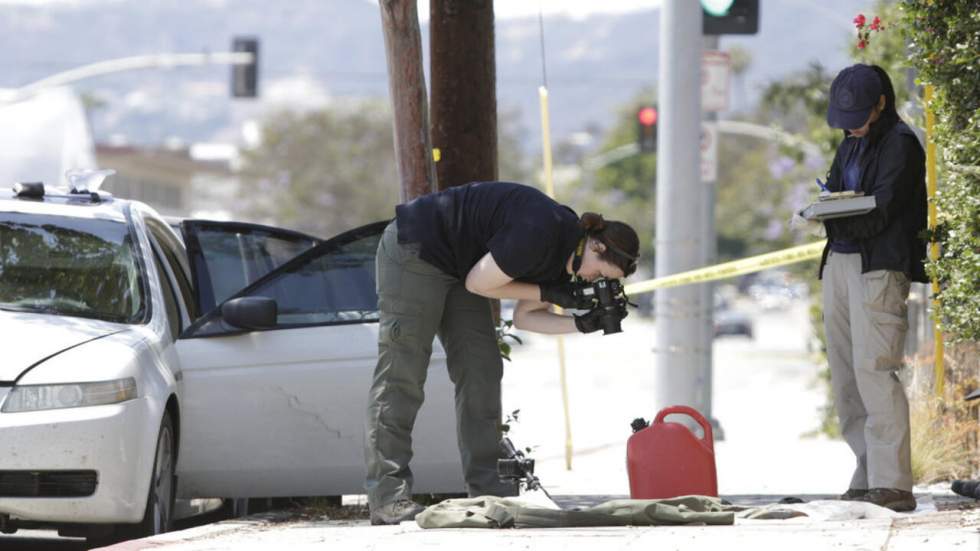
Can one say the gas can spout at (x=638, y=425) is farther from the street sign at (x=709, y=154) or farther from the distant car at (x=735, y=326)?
the distant car at (x=735, y=326)

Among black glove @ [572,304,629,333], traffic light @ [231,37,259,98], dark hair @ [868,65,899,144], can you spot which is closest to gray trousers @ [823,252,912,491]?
dark hair @ [868,65,899,144]

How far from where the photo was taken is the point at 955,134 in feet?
22.6

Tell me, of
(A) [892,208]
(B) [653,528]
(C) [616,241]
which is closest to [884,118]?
(A) [892,208]

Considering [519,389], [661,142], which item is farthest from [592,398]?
[661,142]

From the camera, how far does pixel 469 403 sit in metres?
7.23

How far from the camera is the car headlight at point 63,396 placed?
677 cm

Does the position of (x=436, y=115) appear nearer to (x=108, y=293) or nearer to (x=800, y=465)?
Result: (x=108, y=293)

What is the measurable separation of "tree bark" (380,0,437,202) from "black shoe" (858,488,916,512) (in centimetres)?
263

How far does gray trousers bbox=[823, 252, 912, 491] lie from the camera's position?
7.28m

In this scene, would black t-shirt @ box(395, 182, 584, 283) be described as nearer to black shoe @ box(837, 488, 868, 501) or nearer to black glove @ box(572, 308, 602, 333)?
black glove @ box(572, 308, 602, 333)

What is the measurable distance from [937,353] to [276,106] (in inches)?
3156

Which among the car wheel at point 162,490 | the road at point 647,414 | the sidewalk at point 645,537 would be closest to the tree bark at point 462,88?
the road at point 647,414

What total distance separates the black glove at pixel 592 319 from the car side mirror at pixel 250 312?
5.16ft

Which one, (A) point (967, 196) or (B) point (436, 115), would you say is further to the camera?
(B) point (436, 115)
